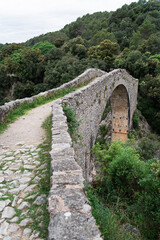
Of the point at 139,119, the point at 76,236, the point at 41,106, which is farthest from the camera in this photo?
the point at 139,119

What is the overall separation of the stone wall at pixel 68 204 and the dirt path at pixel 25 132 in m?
2.15

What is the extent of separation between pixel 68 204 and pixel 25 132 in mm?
4179

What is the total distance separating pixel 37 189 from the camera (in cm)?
295

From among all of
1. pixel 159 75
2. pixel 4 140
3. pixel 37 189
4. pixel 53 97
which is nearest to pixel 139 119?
pixel 159 75

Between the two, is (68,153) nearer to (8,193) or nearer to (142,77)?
(8,193)

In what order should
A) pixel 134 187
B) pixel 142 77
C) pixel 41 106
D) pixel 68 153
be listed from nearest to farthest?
pixel 68 153 → pixel 134 187 → pixel 41 106 → pixel 142 77

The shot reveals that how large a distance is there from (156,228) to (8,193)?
10.8ft

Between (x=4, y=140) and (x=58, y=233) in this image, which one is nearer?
(x=58, y=233)

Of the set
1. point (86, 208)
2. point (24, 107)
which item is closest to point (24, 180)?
point (86, 208)

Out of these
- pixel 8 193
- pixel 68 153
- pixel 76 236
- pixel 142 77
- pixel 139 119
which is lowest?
pixel 139 119

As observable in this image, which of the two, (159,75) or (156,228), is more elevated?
(159,75)

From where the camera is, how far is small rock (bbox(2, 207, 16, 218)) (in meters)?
2.45

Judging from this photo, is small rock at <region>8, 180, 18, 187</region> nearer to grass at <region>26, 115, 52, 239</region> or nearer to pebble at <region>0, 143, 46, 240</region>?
pebble at <region>0, 143, 46, 240</region>

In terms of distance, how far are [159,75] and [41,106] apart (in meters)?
16.1
